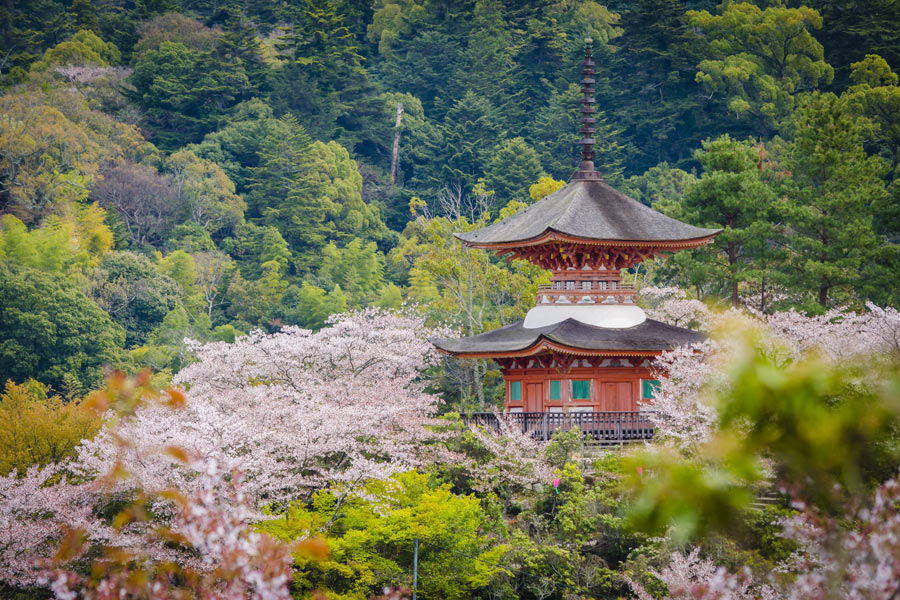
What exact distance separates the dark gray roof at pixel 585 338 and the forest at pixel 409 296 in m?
1.30

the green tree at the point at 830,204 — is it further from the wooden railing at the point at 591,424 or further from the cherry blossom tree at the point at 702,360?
the wooden railing at the point at 591,424

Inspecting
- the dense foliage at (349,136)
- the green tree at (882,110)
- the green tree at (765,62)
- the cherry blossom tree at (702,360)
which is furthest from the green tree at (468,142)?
the cherry blossom tree at (702,360)

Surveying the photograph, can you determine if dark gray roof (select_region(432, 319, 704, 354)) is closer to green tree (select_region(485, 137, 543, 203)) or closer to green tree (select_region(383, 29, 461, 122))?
green tree (select_region(485, 137, 543, 203))

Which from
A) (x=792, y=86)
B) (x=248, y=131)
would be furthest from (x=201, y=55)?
(x=792, y=86)

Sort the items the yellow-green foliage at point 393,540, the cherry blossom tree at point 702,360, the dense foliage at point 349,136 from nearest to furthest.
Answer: the yellow-green foliage at point 393,540 → the cherry blossom tree at point 702,360 → the dense foliage at point 349,136

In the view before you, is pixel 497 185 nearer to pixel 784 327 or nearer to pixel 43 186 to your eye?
pixel 43 186

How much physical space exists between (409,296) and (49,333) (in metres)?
13.6

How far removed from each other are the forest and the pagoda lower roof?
1.27 metres

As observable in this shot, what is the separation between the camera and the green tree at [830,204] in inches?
1184

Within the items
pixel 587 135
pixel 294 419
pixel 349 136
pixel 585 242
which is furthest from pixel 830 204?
pixel 349 136

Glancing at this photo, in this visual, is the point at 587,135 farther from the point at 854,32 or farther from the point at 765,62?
the point at 765,62

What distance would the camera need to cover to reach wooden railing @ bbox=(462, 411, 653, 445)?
71.9 ft

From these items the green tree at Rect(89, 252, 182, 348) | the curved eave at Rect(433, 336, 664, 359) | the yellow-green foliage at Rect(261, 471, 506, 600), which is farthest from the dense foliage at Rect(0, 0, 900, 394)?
the yellow-green foliage at Rect(261, 471, 506, 600)

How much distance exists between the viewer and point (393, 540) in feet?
61.3
